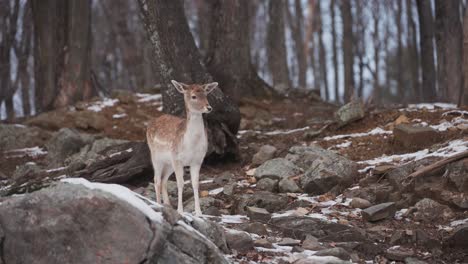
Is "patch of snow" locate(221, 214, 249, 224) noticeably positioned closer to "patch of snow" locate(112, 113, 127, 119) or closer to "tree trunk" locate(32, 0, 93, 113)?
"patch of snow" locate(112, 113, 127, 119)

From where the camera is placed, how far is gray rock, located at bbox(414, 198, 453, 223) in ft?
31.7

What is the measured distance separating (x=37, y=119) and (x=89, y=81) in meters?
2.84

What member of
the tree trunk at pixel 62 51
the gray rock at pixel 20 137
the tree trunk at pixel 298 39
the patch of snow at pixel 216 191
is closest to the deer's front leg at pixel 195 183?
the patch of snow at pixel 216 191

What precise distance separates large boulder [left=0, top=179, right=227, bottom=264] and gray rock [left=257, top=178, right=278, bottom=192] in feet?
14.3

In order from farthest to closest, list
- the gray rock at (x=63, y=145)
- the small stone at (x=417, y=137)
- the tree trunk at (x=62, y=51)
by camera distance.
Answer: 1. the tree trunk at (x=62, y=51)
2. the gray rock at (x=63, y=145)
3. the small stone at (x=417, y=137)

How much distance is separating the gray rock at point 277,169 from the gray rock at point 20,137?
6.96 metres

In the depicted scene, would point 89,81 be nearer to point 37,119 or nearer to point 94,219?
point 37,119

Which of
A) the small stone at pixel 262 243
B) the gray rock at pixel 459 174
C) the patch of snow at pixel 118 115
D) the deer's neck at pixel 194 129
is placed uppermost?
the deer's neck at pixel 194 129

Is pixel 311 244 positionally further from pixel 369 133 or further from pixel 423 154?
pixel 369 133

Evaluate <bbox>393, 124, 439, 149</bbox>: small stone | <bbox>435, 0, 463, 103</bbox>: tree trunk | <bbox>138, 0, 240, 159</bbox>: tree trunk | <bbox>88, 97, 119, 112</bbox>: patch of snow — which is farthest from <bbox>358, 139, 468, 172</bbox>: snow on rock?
<bbox>88, 97, 119, 112</bbox>: patch of snow

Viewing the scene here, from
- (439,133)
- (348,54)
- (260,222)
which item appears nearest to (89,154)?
(260,222)

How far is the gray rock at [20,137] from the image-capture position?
16281mm

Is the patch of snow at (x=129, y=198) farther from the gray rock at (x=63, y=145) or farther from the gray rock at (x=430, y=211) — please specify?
the gray rock at (x=63, y=145)

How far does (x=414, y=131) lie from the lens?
12.1 metres
